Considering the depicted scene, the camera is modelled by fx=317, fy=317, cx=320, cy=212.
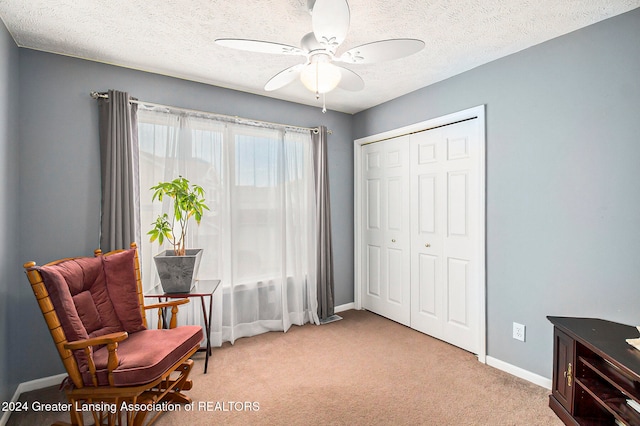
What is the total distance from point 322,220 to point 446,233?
1396 mm

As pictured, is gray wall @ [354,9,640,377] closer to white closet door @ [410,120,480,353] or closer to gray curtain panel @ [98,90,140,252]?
white closet door @ [410,120,480,353]

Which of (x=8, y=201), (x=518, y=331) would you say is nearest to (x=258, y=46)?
(x=8, y=201)

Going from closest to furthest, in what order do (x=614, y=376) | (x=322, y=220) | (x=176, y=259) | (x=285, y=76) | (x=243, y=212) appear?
(x=614, y=376)
(x=285, y=76)
(x=176, y=259)
(x=243, y=212)
(x=322, y=220)

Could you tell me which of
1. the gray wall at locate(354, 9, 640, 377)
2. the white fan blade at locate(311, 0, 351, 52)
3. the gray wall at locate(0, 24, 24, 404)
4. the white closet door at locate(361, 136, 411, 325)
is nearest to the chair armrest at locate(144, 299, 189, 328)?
the gray wall at locate(0, 24, 24, 404)

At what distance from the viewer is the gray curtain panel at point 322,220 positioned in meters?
3.81

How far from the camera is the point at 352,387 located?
241cm

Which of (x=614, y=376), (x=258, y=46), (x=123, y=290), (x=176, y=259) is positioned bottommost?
(x=614, y=376)

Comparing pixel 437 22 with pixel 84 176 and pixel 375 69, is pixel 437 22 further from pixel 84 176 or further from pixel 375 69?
pixel 84 176

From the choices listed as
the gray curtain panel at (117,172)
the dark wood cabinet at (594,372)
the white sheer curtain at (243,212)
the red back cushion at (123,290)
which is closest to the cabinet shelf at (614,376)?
the dark wood cabinet at (594,372)

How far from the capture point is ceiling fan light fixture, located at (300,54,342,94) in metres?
1.83

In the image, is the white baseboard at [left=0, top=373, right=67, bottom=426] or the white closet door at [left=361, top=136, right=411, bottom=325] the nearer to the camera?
the white baseboard at [left=0, top=373, right=67, bottom=426]

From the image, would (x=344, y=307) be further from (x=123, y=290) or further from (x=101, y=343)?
(x=101, y=343)

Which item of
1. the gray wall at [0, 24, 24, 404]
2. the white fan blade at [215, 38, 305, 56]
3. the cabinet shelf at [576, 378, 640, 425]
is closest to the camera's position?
the cabinet shelf at [576, 378, 640, 425]

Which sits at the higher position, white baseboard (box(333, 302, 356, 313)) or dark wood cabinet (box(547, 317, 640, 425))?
dark wood cabinet (box(547, 317, 640, 425))
